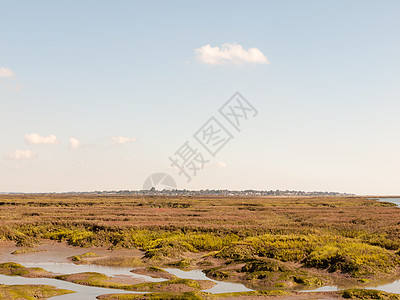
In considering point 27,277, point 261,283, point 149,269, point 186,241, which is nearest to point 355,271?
point 261,283

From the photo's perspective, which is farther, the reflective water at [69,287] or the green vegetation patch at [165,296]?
the reflective water at [69,287]

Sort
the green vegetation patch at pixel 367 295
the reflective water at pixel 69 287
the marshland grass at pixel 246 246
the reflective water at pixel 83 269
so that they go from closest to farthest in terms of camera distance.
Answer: the green vegetation patch at pixel 367 295
the reflective water at pixel 69 287
the reflective water at pixel 83 269
the marshland grass at pixel 246 246

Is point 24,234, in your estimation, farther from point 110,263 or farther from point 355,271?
point 355,271

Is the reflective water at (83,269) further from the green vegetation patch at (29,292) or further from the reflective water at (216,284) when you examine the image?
the green vegetation patch at (29,292)

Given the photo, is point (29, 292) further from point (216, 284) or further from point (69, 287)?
point (216, 284)

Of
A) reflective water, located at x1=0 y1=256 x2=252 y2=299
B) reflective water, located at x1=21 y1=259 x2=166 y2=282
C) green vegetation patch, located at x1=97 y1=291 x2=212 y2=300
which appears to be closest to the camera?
green vegetation patch, located at x1=97 y1=291 x2=212 y2=300

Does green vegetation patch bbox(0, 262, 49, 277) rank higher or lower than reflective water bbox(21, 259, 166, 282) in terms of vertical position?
higher

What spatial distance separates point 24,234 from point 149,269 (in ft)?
85.6

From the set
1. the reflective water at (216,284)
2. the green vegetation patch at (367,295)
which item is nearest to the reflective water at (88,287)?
the reflective water at (216,284)

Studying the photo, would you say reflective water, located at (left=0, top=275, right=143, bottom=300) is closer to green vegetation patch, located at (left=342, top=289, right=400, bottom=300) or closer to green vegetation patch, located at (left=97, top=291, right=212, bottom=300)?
green vegetation patch, located at (left=97, top=291, right=212, bottom=300)

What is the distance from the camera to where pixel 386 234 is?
43.8 metres

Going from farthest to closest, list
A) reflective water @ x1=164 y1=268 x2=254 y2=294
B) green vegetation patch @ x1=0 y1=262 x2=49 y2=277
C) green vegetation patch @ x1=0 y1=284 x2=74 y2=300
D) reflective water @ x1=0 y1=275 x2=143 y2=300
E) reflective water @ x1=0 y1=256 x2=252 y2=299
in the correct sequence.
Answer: green vegetation patch @ x1=0 y1=262 x2=49 y2=277
reflective water @ x1=164 y1=268 x2=254 y2=294
reflective water @ x1=0 y1=256 x2=252 y2=299
reflective water @ x1=0 y1=275 x2=143 y2=300
green vegetation patch @ x1=0 y1=284 x2=74 y2=300

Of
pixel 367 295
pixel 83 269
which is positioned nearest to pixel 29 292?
pixel 83 269

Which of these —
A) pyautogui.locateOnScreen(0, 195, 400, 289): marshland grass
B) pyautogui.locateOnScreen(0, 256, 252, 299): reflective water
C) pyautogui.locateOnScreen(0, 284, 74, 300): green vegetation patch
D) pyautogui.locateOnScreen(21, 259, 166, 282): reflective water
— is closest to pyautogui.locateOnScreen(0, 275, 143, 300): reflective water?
pyautogui.locateOnScreen(0, 256, 252, 299): reflective water
